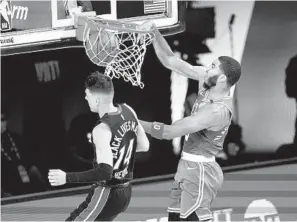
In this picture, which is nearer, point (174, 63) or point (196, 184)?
point (196, 184)

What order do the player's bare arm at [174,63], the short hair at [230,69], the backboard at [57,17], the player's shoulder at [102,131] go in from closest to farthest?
the player's shoulder at [102,131], the short hair at [230,69], the player's bare arm at [174,63], the backboard at [57,17]

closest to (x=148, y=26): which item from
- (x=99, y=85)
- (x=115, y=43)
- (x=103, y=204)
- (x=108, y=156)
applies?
(x=115, y=43)

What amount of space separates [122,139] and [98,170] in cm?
26

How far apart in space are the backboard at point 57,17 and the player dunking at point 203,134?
320mm

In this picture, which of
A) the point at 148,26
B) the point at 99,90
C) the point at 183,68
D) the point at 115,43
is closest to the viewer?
A: the point at 99,90

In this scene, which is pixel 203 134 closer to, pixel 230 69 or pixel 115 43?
pixel 230 69

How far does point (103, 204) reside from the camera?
3869 mm

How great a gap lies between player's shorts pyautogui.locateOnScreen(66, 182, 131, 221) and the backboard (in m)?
1.16

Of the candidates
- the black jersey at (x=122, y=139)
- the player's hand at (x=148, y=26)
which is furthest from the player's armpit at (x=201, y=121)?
the player's hand at (x=148, y=26)

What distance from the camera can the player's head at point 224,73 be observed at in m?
4.08

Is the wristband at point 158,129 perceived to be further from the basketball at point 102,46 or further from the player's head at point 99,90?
the basketball at point 102,46

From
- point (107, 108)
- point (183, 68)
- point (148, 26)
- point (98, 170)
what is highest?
point (148, 26)

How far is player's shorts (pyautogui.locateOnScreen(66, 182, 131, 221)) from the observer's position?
3.86 m

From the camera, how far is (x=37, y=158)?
16.9 feet
